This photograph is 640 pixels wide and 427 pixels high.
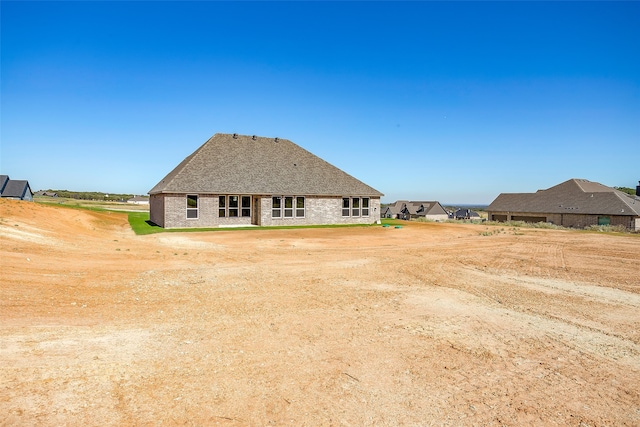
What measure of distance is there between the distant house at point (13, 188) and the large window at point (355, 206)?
52.0 metres

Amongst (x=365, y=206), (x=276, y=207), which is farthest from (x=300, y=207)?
(x=365, y=206)

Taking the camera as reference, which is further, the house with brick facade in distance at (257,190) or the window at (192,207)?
the house with brick facade in distance at (257,190)

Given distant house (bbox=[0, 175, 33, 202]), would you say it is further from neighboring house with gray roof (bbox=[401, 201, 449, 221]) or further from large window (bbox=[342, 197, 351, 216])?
neighboring house with gray roof (bbox=[401, 201, 449, 221])

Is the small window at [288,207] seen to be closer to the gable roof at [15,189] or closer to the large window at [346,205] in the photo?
the large window at [346,205]

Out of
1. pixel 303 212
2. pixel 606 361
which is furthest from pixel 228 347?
pixel 303 212

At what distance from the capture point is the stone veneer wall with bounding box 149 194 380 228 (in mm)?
27578

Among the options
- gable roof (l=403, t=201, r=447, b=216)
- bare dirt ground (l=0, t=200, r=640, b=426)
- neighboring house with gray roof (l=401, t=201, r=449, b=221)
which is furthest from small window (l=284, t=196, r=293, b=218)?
gable roof (l=403, t=201, r=447, b=216)

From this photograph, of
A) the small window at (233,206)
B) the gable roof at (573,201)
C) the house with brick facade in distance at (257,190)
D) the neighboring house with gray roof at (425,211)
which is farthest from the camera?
the neighboring house with gray roof at (425,211)

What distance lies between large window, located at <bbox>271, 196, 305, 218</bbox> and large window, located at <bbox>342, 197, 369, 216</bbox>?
428 centimetres

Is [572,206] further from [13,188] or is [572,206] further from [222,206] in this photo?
[13,188]

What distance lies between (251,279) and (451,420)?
7756 millimetres

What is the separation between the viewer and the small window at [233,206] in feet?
99.2

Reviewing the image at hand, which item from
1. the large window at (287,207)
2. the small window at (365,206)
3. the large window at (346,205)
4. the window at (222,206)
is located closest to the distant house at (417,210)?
the small window at (365,206)

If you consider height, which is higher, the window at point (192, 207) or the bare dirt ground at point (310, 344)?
the window at point (192, 207)
